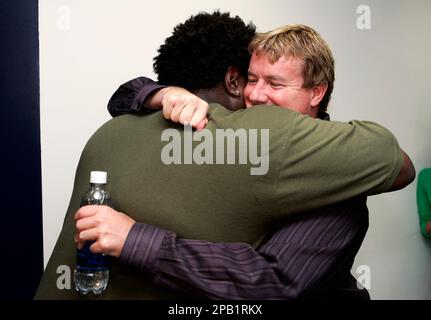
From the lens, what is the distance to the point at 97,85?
70.9 inches

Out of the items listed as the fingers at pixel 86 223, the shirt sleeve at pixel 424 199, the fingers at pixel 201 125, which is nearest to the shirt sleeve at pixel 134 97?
the fingers at pixel 201 125

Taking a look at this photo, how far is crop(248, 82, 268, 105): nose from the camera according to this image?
112 centimetres

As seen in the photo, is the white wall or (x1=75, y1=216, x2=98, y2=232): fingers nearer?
(x1=75, y1=216, x2=98, y2=232): fingers

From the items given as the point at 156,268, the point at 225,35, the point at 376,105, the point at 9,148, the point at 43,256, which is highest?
the point at 225,35

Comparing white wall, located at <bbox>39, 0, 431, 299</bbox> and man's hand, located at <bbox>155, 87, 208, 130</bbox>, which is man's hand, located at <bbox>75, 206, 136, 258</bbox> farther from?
white wall, located at <bbox>39, 0, 431, 299</bbox>

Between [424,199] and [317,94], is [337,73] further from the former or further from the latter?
[317,94]

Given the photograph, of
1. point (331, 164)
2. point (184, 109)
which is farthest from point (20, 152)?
point (331, 164)

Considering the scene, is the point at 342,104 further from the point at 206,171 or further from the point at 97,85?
the point at 206,171

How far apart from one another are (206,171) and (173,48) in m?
0.40

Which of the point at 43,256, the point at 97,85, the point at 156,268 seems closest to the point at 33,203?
the point at 43,256

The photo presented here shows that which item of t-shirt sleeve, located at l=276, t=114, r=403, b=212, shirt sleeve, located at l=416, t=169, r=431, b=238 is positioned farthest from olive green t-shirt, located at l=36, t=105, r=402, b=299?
shirt sleeve, located at l=416, t=169, r=431, b=238

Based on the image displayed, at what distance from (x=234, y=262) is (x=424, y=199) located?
1.69 meters

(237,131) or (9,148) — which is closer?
(237,131)

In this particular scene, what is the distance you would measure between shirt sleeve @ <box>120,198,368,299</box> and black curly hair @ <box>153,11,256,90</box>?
0.39 meters
